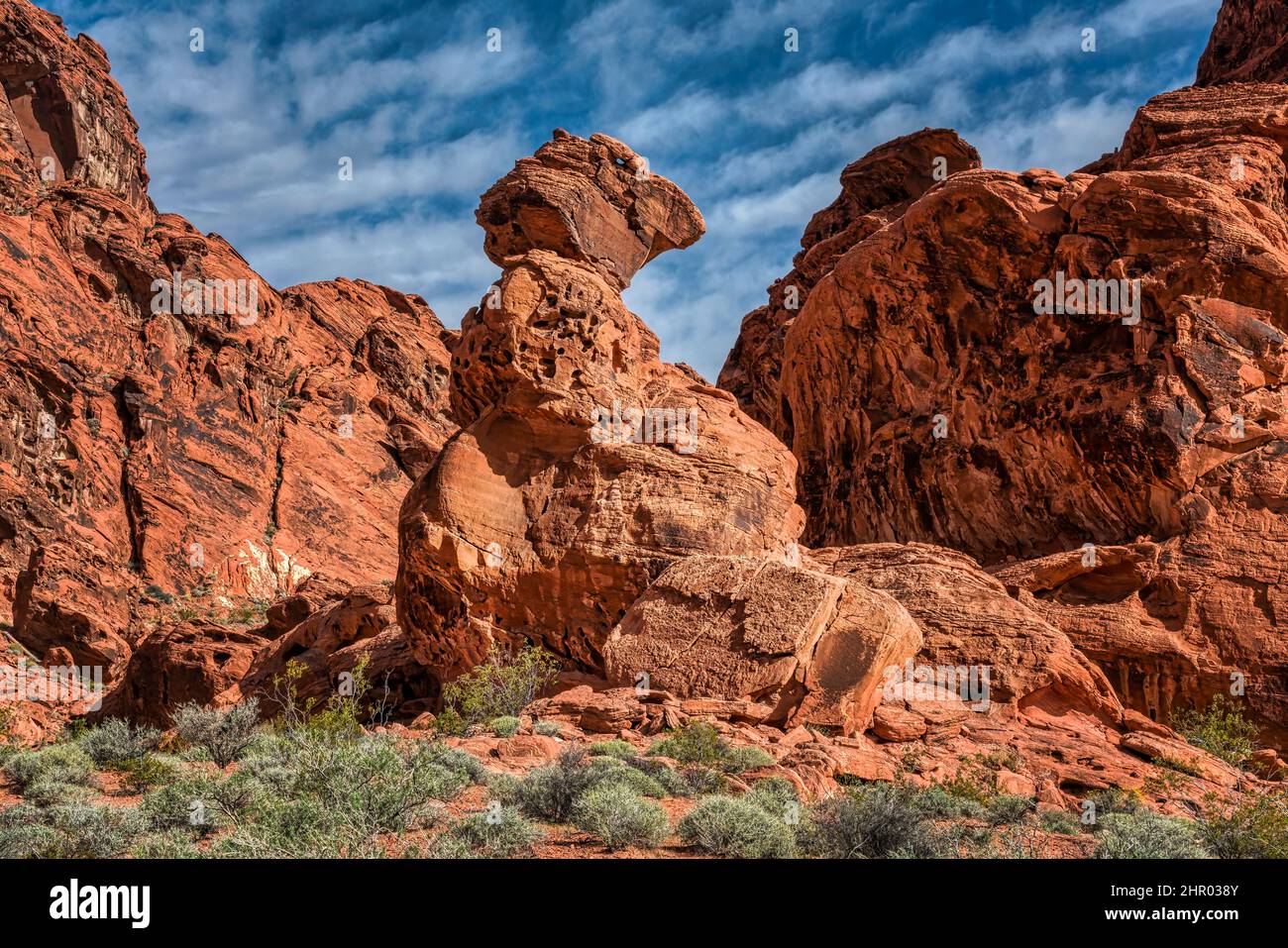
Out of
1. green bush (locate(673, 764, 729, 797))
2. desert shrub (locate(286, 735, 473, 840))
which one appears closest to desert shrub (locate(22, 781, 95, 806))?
desert shrub (locate(286, 735, 473, 840))

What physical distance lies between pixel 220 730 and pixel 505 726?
3.79 metres

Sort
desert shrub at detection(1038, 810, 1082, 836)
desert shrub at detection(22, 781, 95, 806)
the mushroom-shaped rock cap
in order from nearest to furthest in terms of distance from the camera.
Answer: desert shrub at detection(22, 781, 95, 806) < desert shrub at detection(1038, 810, 1082, 836) < the mushroom-shaped rock cap

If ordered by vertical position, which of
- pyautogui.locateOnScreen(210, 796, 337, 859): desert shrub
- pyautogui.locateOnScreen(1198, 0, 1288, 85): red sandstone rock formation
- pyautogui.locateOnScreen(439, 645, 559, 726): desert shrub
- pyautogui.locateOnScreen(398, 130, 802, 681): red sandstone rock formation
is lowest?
pyautogui.locateOnScreen(210, 796, 337, 859): desert shrub

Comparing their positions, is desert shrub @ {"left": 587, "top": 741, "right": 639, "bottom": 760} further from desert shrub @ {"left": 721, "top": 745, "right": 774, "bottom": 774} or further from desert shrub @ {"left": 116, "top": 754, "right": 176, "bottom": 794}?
desert shrub @ {"left": 116, "top": 754, "right": 176, "bottom": 794}

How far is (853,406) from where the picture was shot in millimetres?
29188

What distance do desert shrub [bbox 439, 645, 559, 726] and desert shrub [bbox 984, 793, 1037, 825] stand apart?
6328 mm

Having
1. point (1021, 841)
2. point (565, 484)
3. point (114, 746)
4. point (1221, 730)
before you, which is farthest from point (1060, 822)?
point (114, 746)

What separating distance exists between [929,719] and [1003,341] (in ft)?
46.9

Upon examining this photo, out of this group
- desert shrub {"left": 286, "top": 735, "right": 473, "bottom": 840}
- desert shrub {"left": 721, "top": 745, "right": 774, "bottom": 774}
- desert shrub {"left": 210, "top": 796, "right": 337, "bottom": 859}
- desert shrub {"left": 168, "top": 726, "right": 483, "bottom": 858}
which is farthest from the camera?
desert shrub {"left": 721, "top": 745, "right": 774, "bottom": 774}

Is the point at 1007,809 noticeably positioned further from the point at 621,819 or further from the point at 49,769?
the point at 49,769

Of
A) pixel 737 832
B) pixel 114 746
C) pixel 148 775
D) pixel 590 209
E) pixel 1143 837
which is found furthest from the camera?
pixel 590 209

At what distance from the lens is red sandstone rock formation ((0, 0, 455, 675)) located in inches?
1873

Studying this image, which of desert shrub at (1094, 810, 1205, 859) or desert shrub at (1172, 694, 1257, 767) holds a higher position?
desert shrub at (1094, 810, 1205, 859)

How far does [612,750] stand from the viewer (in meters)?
10.8
